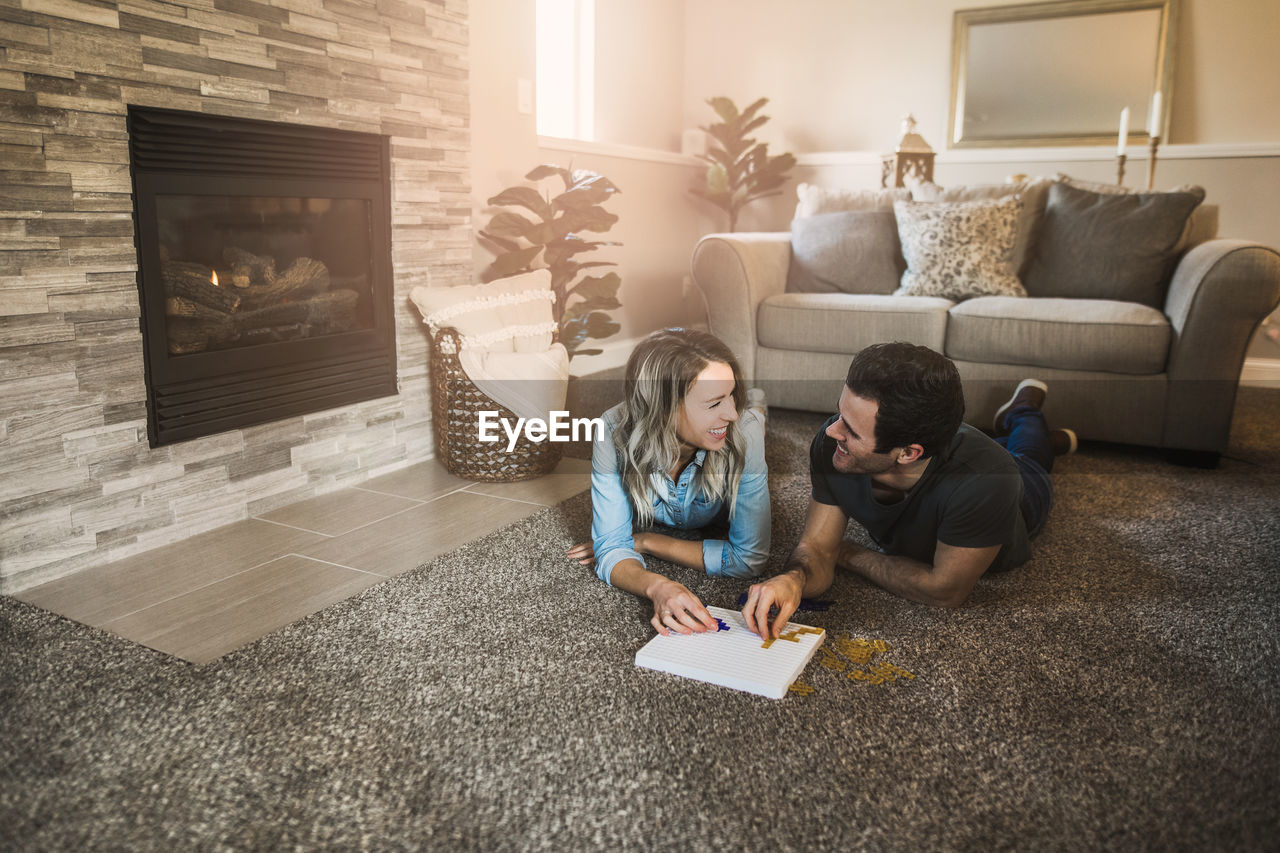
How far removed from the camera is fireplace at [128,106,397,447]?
2.04m

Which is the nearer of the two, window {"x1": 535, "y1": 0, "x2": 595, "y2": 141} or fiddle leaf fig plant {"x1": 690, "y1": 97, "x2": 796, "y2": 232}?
window {"x1": 535, "y1": 0, "x2": 595, "y2": 141}

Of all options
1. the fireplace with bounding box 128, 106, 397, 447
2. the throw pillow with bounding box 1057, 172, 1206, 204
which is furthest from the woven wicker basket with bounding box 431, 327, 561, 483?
the throw pillow with bounding box 1057, 172, 1206, 204

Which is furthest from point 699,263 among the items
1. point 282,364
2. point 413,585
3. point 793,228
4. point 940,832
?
point 940,832

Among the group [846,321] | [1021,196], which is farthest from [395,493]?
[1021,196]

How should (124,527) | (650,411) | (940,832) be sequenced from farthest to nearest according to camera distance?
(124,527) → (650,411) → (940,832)

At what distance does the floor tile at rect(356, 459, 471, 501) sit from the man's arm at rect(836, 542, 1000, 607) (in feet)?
3.82

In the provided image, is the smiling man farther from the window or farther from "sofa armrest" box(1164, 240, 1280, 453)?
the window

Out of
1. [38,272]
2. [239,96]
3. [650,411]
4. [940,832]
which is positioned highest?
[239,96]

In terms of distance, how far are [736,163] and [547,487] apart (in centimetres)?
265

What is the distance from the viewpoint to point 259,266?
7.54 feet

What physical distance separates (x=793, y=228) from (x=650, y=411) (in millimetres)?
2194

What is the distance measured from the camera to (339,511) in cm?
237

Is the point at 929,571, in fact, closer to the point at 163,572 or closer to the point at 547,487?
Result: the point at 547,487

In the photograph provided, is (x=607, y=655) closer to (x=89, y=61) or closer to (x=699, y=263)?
(x=89, y=61)
